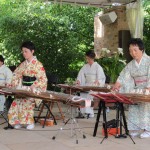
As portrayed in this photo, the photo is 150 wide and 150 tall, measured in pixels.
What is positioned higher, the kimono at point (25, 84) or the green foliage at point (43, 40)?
the green foliage at point (43, 40)

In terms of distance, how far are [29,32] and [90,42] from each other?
4.09 meters

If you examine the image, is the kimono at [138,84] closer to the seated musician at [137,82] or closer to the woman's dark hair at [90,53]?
the seated musician at [137,82]

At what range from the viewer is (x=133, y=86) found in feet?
17.5

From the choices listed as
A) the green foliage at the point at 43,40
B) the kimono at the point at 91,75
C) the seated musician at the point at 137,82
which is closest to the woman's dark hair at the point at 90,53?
the kimono at the point at 91,75

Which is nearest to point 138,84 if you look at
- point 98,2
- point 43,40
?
point 98,2

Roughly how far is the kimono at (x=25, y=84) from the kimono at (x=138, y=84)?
1366 mm

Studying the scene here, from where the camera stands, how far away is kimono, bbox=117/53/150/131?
524 cm

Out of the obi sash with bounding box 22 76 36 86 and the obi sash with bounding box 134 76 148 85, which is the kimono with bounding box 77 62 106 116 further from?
the obi sash with bounding box 134 76 148 85

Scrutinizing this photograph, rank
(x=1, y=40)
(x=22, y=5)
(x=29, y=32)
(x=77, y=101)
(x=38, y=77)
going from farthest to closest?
(x=22, y=5), (x=1, y=40), (x=29, y=32), (x=38, y=77), (x=77, y=101)

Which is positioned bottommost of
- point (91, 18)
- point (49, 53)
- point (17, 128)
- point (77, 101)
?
point (17, 128)

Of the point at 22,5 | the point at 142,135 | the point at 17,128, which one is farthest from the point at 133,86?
the point at 22,5

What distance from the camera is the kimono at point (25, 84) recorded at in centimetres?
596

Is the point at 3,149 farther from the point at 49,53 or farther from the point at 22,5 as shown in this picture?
the point at 22,5

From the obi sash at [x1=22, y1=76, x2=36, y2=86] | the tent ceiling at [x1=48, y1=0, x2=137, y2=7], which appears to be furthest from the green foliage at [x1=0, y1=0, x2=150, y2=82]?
the obi sash at [x1=22, y1=76, x2=36, y2=86]
